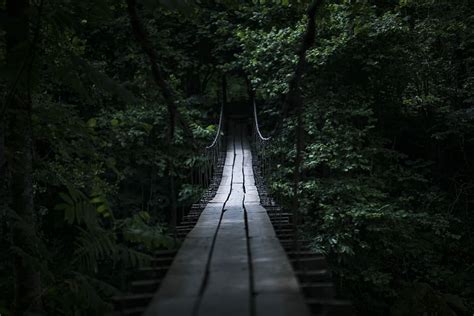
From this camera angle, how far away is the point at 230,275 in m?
1.80

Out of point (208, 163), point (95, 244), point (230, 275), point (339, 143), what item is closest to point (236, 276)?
point (230, 275)

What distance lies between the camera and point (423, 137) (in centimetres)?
1017

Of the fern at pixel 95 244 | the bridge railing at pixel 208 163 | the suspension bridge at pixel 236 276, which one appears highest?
the bridge railing at pixel 208 163

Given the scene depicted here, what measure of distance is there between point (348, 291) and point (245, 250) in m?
6.66

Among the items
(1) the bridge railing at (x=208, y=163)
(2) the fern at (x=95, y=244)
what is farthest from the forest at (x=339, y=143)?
(2) the fern at (x=95, y=244)

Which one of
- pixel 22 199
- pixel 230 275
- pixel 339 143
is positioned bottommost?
pixel 230 275

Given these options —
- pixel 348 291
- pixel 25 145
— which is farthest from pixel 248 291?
pixel 348 291

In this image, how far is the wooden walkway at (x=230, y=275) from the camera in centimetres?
144

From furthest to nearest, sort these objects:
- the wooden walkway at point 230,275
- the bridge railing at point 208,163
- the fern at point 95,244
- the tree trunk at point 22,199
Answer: the bridge railing at point 208,163 < the tree trunk at point 22,199 < the fern at point 95,244 < the wooden walkway at point 230,275

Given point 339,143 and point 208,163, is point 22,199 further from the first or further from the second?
point 339,143

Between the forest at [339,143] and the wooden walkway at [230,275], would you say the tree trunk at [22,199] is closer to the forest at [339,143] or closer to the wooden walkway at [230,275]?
the forest at [339,143]

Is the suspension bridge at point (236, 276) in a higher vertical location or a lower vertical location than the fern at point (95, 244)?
lower

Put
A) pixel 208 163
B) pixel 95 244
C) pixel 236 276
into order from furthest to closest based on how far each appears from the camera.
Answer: pixel 208 163 → pixel 95 244 → pixel 236 276

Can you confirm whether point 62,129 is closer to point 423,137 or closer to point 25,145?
point 25,145
